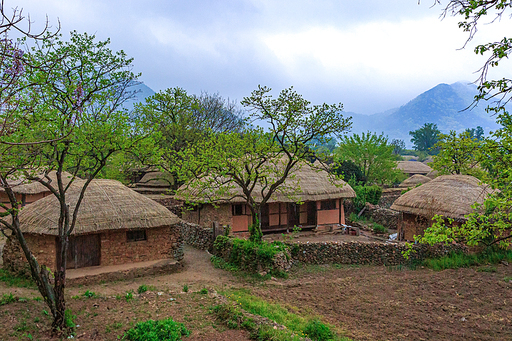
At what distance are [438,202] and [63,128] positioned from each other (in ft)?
52.4

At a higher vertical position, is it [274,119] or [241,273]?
[274,119]

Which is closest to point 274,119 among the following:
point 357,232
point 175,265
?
point 175,265

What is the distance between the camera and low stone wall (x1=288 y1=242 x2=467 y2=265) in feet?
44.6

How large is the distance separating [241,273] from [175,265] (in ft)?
8.30

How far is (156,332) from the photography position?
613cm

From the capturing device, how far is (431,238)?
6.70 metres

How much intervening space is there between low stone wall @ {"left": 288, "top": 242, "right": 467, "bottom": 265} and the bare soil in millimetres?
766

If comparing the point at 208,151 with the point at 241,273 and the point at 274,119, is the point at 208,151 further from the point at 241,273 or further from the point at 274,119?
the point at 241,273

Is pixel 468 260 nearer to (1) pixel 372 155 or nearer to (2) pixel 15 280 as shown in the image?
(2) pixel 15 280

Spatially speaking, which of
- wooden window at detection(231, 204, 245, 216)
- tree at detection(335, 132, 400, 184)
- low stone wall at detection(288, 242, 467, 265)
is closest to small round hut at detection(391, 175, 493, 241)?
low stone wall at detection(288, 242, 467, 265)

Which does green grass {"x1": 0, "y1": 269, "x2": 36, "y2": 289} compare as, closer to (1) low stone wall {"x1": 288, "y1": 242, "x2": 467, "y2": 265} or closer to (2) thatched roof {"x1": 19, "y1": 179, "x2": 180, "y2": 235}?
(2) thatched roof {"x1": 19, "y1": 179, "x2": 180, "y2": 235}

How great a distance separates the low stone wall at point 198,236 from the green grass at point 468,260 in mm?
9082

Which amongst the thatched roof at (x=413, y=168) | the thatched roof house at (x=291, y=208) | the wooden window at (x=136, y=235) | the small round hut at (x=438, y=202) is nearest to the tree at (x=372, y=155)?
the thatched roof house at (x=291, y=208)

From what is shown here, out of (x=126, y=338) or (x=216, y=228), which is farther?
(x=216, y=228)
